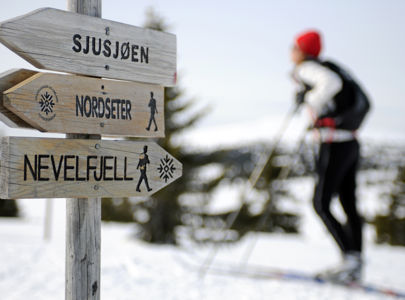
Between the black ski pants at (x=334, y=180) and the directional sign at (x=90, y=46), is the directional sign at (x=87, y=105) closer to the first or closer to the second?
the directional sign at (x=90, y=46)

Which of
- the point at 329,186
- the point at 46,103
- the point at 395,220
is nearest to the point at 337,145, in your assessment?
the point at 329,186

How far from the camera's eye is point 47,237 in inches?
231

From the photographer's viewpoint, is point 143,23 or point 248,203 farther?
point 248,203

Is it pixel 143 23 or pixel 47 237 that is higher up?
pixel 143 23

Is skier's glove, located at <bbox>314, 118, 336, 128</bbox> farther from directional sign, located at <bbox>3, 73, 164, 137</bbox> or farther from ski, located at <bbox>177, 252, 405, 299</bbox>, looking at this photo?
directional sign, located at <bbox>3, 73, 164, 137</bbox>

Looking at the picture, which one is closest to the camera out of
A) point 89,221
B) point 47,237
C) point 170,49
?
point 89,221

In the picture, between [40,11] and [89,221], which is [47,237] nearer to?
[89,221]

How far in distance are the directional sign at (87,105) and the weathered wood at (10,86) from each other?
5 cm

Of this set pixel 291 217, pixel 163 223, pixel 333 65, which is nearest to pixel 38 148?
pixel 333 65

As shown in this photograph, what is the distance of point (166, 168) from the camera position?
2.28 metres

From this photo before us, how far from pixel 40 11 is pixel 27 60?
21cm

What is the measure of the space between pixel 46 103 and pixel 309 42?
2.61 meters

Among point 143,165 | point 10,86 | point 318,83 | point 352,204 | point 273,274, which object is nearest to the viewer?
point 10,86

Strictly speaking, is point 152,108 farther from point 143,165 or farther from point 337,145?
point 337,145
